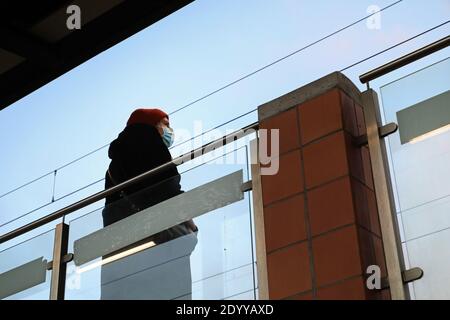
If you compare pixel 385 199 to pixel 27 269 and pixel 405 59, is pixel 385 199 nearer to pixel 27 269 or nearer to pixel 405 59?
pixel 405 59

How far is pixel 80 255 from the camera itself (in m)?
4.42

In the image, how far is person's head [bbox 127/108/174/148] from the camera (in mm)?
5272

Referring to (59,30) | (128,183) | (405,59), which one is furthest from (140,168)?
(59,30)

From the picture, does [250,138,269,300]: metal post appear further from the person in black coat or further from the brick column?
the person in black coat

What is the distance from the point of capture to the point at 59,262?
4.47m

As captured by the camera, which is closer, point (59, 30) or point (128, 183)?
point (128, 183)

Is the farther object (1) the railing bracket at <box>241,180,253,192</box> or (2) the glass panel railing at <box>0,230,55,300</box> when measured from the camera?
(2) the glass panel railing at <box>0,230,55,300</box>

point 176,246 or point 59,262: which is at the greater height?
point 59,262

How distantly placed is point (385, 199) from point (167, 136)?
2209 mm

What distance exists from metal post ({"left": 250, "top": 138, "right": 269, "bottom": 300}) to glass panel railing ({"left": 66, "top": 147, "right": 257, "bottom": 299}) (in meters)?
0.03

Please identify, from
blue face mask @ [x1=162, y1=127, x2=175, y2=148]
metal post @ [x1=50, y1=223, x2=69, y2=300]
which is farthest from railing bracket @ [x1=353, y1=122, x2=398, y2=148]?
blue face mask @ [x1=162, y1=127, x2=175, y2=148]

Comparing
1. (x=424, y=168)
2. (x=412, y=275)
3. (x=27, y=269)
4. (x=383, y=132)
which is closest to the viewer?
(x=412, y=275)

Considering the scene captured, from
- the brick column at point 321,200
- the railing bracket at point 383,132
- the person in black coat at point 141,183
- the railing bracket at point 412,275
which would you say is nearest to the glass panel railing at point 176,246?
the person in black coat at point 141,183
